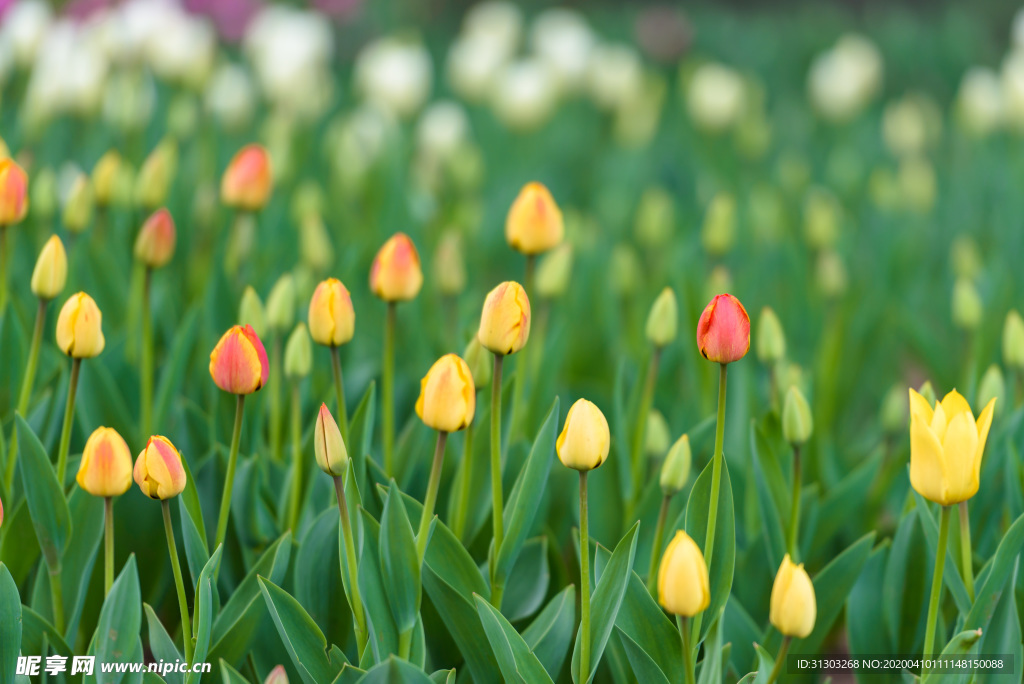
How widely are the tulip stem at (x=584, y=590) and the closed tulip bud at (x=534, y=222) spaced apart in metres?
0.42

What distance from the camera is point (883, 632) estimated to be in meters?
1.21

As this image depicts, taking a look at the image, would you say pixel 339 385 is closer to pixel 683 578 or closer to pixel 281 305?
pixel 281 305

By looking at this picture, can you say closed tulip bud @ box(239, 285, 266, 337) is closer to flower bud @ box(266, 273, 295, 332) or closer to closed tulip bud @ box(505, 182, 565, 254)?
flower bud @ box(266, 273, 295, 332)

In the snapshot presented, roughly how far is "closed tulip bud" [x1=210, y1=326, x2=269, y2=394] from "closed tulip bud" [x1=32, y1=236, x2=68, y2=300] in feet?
1.04

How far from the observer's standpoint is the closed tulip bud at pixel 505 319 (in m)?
0.97

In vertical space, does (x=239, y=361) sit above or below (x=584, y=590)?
above

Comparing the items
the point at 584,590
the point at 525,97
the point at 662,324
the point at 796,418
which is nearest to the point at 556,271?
the point at 662,324

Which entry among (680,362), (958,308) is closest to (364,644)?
(680,362)

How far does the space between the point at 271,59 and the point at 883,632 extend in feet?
8.82

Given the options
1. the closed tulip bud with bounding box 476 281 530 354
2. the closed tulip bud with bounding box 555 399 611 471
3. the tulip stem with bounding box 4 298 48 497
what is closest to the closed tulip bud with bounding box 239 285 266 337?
the tulip stem with bounding box 4 298 48 497

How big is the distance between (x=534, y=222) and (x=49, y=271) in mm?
623

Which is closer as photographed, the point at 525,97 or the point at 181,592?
the point at 181,592

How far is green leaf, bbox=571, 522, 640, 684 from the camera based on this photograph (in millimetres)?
968

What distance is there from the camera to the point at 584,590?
0.95 metres
